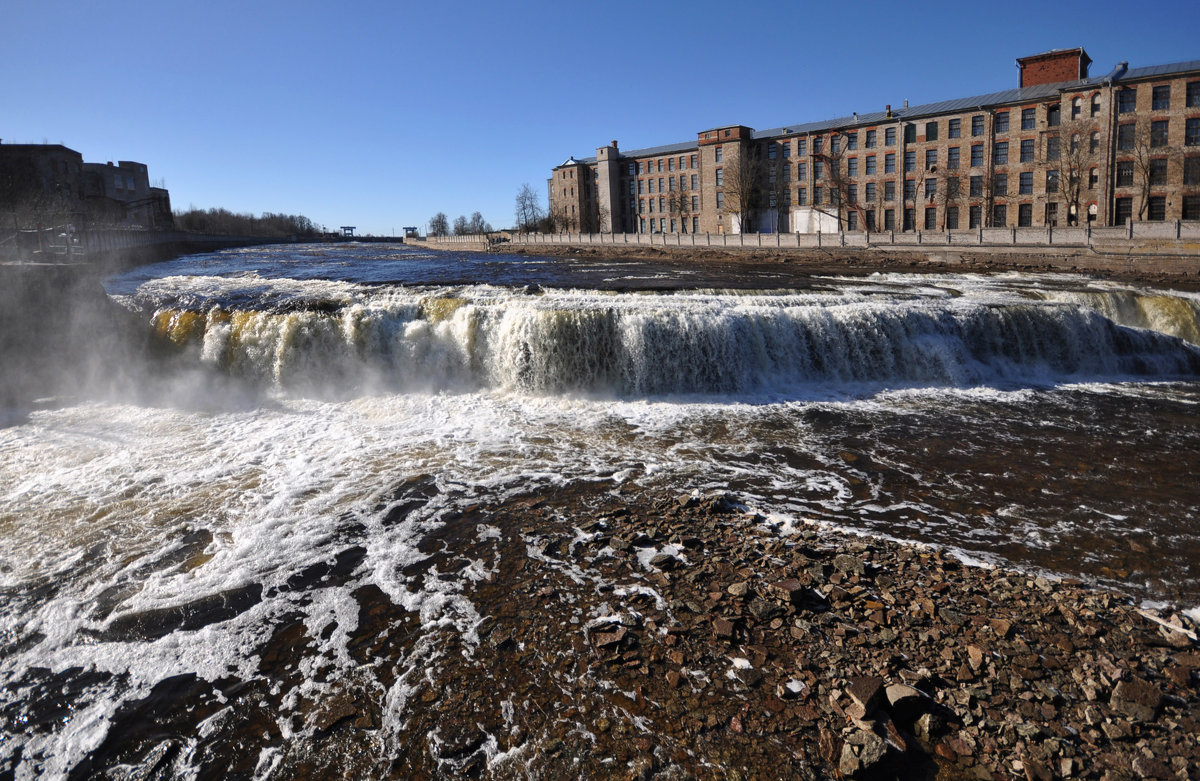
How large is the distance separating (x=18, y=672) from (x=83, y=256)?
2406 cm

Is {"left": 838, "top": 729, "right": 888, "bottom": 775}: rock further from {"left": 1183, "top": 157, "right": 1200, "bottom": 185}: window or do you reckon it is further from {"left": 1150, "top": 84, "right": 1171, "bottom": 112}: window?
{"left": 1150, "top": 84, "right": 1171, "bottom": 112}: window

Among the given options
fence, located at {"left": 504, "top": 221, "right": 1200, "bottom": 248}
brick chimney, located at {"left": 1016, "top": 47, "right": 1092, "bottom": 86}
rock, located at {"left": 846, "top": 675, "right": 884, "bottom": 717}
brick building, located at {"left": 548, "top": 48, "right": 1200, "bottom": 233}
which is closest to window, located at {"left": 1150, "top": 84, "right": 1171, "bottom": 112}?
brick building, located at {"left": 548, "top": 48, "right": 1200, "bottom": 233}

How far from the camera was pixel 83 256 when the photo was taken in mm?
24406

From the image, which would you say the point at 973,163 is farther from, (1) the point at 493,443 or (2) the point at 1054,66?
(1) the point at 493,443

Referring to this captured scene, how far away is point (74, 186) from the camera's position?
77.9m

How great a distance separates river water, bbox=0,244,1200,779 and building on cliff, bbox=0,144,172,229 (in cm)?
5011

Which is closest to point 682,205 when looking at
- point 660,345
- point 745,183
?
point 745,183

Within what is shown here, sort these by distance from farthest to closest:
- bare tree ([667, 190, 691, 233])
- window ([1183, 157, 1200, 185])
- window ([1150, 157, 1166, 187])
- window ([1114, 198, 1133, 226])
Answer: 1. bare tree ([667, 190, 691, 233])
2. window ([1114, 198, 1133, 226])
3. window ([1150, 157, 1166, 187])
4. window ([1183, 157, 1200, 185])

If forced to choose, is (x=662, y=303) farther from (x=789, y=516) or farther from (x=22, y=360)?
(x=22, y=360)

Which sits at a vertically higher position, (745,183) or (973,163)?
(745,183)

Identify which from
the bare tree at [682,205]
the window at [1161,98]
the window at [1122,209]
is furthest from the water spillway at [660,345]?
the bare tree at [682,205]

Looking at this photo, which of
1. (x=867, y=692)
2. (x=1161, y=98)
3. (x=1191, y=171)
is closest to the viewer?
(x=867, y=692)

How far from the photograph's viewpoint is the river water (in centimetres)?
666

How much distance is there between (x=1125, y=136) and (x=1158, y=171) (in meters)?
2.78
